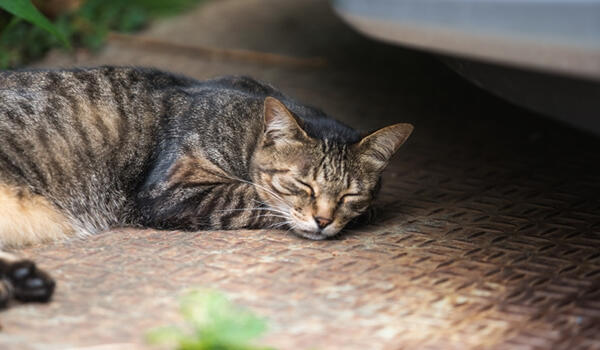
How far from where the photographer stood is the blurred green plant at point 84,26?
4332mm

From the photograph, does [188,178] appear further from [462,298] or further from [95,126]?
[462,298]

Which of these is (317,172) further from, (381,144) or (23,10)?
(23,10)

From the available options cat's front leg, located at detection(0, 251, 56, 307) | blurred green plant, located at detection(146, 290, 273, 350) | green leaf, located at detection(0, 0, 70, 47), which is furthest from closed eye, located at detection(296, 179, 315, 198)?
green leaf, located at detection(0, 0, 70, 47)

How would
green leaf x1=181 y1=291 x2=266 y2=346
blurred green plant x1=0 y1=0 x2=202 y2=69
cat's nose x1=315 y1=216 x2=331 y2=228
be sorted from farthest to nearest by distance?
blurred green plant x1=0 y1=0 x2=202 y2=69, cat's nose x1=315 y1=216 x2=331 y2=228, green leaf x1=181 y1=291 x2=266 y2=346

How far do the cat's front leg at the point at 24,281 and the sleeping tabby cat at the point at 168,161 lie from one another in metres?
0.40

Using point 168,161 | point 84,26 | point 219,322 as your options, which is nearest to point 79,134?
point 168,161

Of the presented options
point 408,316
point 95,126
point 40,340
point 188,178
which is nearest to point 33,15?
point 95,126

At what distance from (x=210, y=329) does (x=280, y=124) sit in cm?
104

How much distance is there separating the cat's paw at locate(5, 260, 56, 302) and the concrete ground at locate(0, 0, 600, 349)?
0.03 metres

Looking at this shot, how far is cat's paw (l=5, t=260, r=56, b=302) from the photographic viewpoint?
5.98 feet

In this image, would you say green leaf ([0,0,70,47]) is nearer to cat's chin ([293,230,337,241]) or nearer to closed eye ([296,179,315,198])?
closed eye ([296,179,315,198])

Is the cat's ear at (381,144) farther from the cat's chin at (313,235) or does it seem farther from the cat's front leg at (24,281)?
the cat's front leg at (24,281)

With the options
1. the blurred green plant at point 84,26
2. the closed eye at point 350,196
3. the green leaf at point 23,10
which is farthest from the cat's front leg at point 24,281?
the blurred green plant at point 84,26

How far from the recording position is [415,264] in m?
2.14
